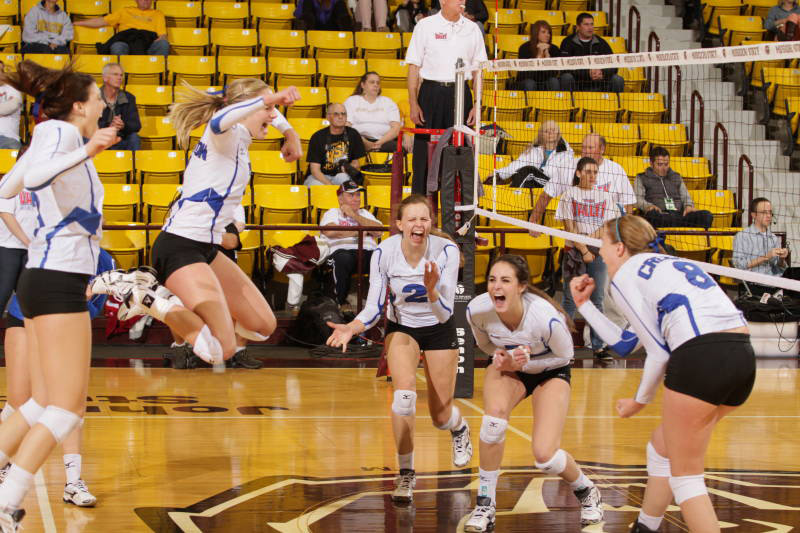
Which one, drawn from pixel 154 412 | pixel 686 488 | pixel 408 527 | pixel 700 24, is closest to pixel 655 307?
pixel 686 488

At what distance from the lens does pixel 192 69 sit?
42.0ft

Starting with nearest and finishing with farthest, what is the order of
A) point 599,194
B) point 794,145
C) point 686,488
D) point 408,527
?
point 686,488 → point 408,527 → point 599,194 → point 794,145

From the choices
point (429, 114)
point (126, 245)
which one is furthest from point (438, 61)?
point (126, 245)

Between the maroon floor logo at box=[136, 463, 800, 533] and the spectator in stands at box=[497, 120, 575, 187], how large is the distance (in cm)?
445

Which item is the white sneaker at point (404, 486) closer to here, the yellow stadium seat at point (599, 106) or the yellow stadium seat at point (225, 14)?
the yellow stadium seat at point (599, 106)

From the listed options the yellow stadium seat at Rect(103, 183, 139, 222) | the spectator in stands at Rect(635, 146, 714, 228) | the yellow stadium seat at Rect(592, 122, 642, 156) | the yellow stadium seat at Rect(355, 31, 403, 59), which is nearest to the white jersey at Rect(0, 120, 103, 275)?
the yellow stadium seat at Rect(103, 183, 139, 222)

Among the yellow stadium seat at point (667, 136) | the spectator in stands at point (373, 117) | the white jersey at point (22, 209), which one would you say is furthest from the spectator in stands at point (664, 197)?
the white jersey at point (22, 209)

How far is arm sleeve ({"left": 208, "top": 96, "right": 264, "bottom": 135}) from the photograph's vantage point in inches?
209

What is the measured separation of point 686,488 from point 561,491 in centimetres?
184

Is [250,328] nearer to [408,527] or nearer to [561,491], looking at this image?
[408,527]

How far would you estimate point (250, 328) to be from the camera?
6164 mm

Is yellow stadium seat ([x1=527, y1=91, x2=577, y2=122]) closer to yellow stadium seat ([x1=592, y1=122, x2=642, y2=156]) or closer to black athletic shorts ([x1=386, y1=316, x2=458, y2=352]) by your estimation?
yellow stadium seat ([x1=592, y1=122, x2=642, y2=156])

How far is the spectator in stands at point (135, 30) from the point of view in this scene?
12984 mm

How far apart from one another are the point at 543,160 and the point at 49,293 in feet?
23.0
